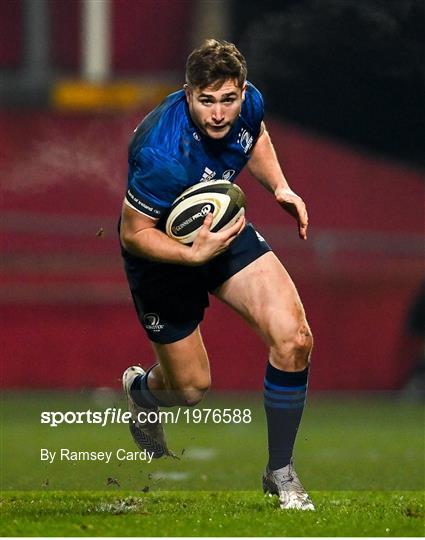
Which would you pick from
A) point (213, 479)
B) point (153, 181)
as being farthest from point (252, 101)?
point (213, 479)

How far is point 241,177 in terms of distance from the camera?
16219mm

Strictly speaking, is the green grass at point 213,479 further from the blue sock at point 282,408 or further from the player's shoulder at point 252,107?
the player's shoulder at point 252,107

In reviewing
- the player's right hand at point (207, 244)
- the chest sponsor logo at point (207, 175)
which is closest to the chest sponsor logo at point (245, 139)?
the chest sponsor logo at point (207, 175)

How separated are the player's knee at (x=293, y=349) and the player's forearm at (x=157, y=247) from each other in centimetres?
59

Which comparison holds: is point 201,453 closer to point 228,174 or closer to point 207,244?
point 228,174

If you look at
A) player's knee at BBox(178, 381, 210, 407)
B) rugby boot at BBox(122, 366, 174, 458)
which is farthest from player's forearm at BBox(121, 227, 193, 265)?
rugby boot at BBox(122, 366, 174, 458)

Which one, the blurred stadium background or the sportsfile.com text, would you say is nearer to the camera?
the sportsfile.com text

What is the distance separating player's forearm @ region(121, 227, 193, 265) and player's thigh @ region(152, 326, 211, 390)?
2.47ft

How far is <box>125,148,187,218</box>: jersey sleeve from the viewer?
7.16m

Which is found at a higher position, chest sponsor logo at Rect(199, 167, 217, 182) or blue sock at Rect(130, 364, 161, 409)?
chest sponsor logo at Rect(199, 167, 217, 182)

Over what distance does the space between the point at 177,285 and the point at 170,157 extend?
848 millimetres

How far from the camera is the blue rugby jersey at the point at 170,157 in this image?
7.17m

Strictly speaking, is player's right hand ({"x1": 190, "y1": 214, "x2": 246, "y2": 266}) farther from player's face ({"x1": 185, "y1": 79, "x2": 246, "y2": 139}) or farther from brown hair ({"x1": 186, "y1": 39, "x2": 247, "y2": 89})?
brown hair ({"x1": 186, "y1": 39, "x2": 247, "y2": 89})

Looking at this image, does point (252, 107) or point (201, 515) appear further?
point (252, 107)
